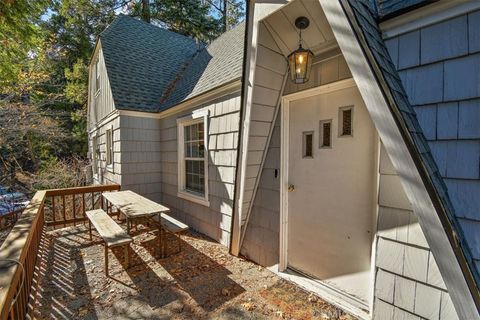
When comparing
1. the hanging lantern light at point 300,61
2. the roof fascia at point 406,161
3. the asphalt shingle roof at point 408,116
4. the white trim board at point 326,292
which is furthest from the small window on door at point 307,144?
the white trim board at point 326,292

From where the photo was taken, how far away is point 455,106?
4.89 ft

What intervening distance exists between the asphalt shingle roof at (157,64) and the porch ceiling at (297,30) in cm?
182

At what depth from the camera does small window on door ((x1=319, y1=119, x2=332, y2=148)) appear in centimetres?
262

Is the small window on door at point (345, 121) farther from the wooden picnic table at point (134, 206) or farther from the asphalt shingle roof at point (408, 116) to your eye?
the wooden picnic table at point (134, 206)

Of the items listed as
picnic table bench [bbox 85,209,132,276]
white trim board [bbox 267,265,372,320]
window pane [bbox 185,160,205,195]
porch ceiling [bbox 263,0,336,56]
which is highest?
porch ceiling [bbox 263,0,336,56]

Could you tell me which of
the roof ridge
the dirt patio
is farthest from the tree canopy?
the dirt patio

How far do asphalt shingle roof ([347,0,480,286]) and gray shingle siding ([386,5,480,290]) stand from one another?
0.04 meters

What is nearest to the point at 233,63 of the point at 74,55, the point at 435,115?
the point at 435,115

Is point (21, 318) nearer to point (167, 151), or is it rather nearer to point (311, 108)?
point (311, 108)

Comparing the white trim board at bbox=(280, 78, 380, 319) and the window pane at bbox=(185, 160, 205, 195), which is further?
the window pane at bbox=(185, 160, 205, 195)

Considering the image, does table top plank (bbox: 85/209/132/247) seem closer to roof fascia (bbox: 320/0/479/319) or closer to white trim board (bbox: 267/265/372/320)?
white trim board (bbox: 267/265/372/320)

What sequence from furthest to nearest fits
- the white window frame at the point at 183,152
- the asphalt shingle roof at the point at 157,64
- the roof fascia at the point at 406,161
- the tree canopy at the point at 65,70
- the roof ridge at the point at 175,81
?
the tree canopy at the point at 65,70, the roof ridge at the point at 175,81, the asphalt shingle roof at the point at 157,64, the white window frame at the point at 183,152, the roof fascia at the point at 406,161

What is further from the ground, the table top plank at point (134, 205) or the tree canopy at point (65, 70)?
the tree canopy at point (65, 70)

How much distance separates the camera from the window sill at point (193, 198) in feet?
14.8
